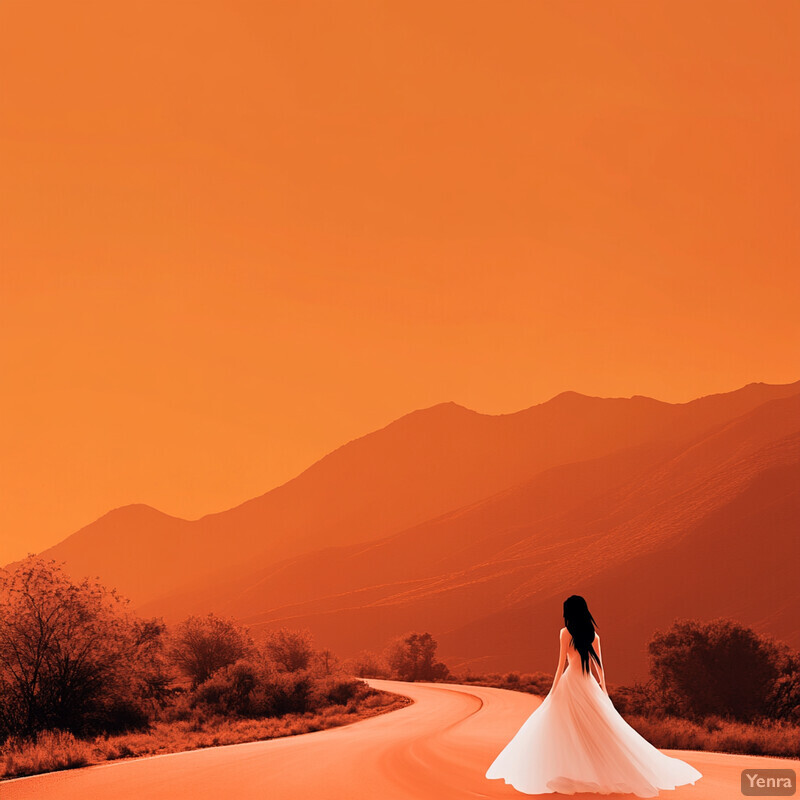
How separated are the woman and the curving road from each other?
0.54 ft

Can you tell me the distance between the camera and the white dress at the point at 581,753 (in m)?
9.98

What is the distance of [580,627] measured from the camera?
34.9ft

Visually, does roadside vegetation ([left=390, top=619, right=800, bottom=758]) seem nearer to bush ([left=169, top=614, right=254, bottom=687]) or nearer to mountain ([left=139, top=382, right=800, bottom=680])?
bush ([left=169, top=614, right=254, bottom=687])

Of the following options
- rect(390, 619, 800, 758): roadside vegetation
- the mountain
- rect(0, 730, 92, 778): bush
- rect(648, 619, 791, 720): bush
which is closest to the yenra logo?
rect(0, 730, 92, 778): bush

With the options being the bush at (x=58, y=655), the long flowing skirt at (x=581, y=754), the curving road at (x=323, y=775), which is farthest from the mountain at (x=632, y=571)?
the long flowing skirt at (x=581, y=754)

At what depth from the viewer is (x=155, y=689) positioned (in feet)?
110

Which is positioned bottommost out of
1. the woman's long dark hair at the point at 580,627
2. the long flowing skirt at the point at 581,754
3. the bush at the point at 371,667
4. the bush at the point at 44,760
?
the bush at the point at 371,667

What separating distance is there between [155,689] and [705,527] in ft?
423

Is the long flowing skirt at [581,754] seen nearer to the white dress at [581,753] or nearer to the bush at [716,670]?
the white dress at [581,753]

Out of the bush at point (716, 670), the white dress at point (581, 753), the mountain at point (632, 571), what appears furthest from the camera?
the mountain at point (632, 571)

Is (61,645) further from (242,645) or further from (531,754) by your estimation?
(242,645)

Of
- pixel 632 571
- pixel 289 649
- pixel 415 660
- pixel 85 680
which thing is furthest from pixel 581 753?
pixel 632 571

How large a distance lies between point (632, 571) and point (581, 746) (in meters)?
142

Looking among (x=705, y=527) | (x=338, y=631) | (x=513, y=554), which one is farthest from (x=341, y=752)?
(x=513, y=554)
